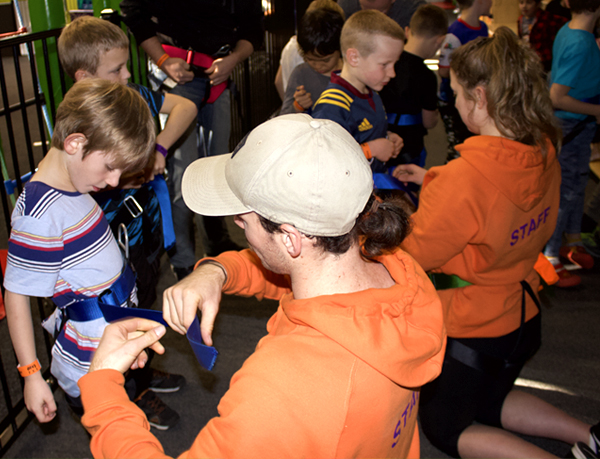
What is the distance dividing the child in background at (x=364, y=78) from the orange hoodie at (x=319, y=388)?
1653 mm

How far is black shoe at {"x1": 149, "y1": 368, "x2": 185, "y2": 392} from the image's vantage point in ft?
9.25

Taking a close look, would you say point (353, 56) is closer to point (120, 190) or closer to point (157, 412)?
point (120, 190)

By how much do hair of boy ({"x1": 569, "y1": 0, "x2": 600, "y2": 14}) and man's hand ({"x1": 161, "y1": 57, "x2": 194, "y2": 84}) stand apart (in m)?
2.81

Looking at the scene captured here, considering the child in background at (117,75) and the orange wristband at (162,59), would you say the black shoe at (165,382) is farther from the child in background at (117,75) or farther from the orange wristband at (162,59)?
the orange wristband at (162,59)

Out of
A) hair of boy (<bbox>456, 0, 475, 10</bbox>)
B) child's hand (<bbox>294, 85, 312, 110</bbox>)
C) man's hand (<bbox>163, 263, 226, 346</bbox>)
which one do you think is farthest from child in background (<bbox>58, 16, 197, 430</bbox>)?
hair of boy (<bbox>456, 0, 475, 10</bbox>)

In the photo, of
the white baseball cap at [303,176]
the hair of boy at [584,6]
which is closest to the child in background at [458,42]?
the hair of boy at [584,6]

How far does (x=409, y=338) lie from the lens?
3.58ft

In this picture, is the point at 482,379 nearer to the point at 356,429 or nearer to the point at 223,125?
the point at 356,429

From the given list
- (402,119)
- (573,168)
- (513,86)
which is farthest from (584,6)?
(513,86)

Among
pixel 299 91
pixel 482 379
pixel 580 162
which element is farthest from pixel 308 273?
pixel 580 162

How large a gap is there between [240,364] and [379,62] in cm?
202

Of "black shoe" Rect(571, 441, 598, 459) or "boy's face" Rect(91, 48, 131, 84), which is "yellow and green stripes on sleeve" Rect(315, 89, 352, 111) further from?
"black shoe" Rect(571, 441, 598, 459)

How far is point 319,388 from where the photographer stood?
99 cm

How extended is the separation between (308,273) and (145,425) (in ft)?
Result: 1.68
